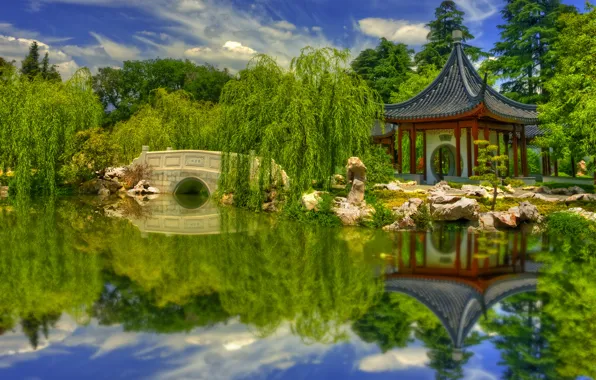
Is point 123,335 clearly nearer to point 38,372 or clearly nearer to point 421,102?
point 38,372

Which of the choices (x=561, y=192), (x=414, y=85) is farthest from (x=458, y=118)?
(x=414, y=85)

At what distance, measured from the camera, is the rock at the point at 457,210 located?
10.3 m

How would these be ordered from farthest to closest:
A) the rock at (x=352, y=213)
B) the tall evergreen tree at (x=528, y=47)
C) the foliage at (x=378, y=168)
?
the tall evergreen tree at (x=528, y=47), the foliage at (x=378, y=168), the rock at (x=352, y=213)

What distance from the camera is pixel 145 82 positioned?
4022 centimetres

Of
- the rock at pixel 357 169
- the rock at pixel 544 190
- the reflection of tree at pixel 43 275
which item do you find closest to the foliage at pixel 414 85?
the rock at pixel 544 190

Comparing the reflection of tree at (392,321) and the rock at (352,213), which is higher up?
the rock at (352,213)

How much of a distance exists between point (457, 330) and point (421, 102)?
15047 mm

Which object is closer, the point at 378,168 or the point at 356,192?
the point at 356,192

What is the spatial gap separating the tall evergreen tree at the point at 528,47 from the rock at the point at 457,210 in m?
18.7

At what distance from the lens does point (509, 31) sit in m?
28.5

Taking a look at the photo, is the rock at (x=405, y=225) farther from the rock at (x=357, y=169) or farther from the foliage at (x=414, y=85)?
the foliage at (x=414, y=85)

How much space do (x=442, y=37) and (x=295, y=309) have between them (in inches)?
1284

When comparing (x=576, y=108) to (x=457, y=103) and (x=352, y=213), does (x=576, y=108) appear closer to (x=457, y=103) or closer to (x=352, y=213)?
(x=457, y=103)

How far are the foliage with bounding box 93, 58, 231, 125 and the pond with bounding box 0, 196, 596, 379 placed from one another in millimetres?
33084
